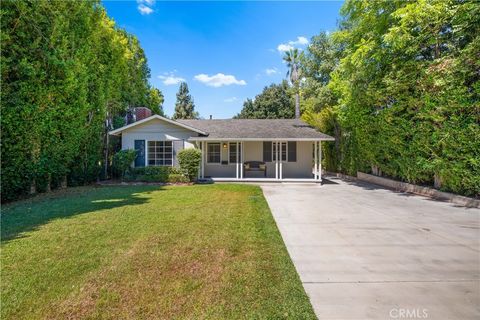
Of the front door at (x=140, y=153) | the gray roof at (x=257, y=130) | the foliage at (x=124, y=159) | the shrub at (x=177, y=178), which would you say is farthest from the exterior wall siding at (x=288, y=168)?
the foliage at (x=124, y=159)

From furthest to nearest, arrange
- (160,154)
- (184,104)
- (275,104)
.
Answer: (184,104), (275,104), (160,154)

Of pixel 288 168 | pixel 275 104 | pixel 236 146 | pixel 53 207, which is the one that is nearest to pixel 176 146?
pixel 236 146

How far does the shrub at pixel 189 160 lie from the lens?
13.4m

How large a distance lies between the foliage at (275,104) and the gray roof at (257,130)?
1940 cm

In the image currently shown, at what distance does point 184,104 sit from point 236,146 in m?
33.4

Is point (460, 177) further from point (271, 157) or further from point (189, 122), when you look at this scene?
point (189, 122)

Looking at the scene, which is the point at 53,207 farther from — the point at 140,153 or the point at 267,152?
the point at 267,152

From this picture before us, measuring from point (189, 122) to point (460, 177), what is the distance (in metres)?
15.7

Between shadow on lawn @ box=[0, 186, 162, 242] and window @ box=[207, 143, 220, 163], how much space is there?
A: 6.08 m

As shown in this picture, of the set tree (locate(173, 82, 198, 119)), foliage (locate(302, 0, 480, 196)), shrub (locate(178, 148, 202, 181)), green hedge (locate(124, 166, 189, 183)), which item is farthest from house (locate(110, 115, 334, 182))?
tree (locate(173, 82, 198, 119))

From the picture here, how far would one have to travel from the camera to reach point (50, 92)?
Answer: 9.93 m

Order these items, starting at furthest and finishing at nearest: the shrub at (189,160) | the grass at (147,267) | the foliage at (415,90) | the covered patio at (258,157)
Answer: the covered patio at (258,157), the shrub at (189,160), the foliage at (415,90), the grass at (147,267)

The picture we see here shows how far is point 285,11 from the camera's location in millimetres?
12250

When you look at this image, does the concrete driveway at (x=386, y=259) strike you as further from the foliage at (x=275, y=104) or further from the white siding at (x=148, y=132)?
the foliage at (x=275, y=104)
